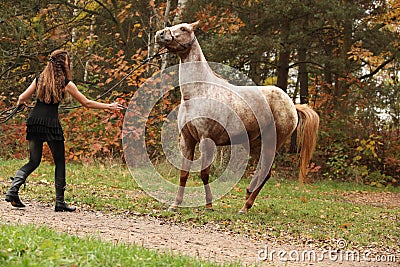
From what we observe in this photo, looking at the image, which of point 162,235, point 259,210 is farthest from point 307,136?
point 162,235

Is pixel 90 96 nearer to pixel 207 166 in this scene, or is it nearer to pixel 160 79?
pixel 160 79

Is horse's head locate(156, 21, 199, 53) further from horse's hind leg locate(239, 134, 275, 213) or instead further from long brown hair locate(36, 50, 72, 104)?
horse's hind leg locate(239, 134, 275, 213)

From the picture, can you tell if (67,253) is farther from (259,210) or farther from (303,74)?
(303,74)

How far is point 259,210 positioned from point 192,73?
2594 mm

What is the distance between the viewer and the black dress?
6.62m

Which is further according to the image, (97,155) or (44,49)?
(44,49)

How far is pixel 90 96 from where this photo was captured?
17047 millimetres

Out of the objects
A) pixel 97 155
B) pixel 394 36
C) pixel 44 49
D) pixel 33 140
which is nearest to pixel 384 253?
pixel 33 140

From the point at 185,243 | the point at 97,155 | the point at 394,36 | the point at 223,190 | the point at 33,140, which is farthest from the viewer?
the point at 394,36

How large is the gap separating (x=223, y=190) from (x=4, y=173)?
16.3ft

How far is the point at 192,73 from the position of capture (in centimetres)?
750

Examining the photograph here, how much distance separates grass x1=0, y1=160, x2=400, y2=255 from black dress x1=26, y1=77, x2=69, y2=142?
142cm

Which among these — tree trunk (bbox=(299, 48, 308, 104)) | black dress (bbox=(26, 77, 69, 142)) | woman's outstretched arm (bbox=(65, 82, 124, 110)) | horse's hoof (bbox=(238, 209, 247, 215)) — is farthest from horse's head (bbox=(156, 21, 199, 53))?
tree trunk (bbox=(299, 48, 308, 104))

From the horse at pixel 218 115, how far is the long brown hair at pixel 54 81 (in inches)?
55.5
